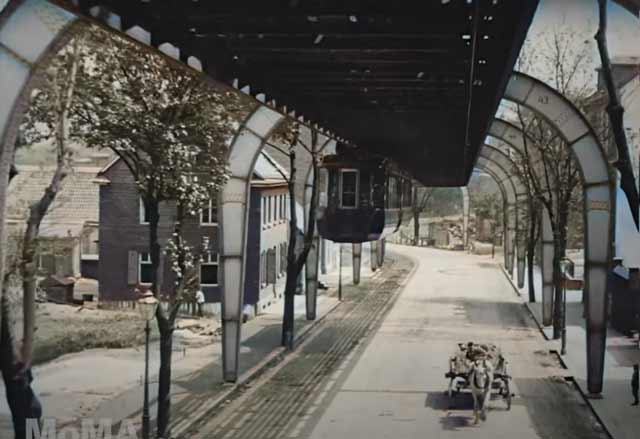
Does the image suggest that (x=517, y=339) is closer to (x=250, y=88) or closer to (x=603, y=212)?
(x=603, y=212)

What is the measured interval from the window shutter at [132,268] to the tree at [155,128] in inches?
291

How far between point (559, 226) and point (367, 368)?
9252 mm

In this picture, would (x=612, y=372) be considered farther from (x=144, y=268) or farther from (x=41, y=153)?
(x=41, y=153)

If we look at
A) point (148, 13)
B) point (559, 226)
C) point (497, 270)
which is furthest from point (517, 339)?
point (497, 270)

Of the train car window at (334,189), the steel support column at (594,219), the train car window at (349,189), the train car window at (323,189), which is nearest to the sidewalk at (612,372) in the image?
the steel support column at (594,219)

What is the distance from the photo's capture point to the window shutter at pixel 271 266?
1373 inches

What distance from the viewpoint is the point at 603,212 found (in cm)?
1881

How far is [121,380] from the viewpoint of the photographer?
18922mm

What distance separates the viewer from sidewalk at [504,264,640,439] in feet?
54.9

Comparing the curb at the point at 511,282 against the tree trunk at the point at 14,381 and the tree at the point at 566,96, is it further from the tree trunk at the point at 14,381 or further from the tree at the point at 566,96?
the tree trunk at the point at 14,381

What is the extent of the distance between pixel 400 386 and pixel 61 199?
8813 millimetres

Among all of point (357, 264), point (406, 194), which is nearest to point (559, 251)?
point (406, 194)

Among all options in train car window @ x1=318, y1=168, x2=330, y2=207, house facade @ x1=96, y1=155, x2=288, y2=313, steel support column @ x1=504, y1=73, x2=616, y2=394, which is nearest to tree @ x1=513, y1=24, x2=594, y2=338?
steel support column @ x1=504, y1=73, x2=616, y2=394

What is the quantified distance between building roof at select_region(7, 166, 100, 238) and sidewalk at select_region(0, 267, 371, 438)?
2.64m
